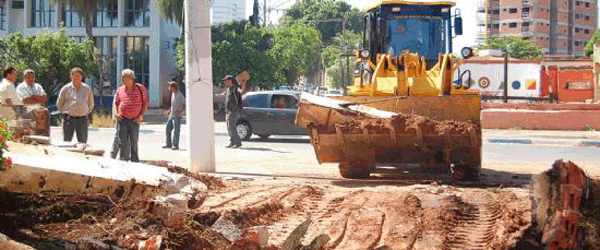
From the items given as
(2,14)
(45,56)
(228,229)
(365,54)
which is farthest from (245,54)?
(228,229)

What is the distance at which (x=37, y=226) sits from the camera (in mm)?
7168

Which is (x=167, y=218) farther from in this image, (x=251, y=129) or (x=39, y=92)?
(x=251, y=129)

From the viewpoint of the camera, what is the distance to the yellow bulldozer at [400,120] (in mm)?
11359

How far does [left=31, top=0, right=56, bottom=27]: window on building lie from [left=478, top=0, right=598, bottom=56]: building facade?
7112 centimetres

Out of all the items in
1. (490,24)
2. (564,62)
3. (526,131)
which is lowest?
(526,131)

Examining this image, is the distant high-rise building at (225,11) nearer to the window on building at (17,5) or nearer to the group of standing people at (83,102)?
the window on building at (17,5)

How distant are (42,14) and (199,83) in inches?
1662

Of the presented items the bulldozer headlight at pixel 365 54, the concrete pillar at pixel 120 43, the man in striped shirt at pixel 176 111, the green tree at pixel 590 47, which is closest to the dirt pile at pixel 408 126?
the bulldozer headlight at pixel 365 54

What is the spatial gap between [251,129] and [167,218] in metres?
16.5

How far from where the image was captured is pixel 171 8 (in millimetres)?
46000

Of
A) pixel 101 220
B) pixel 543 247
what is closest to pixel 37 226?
pixel 101 220

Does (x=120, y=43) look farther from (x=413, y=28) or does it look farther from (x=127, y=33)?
(x=413, y=28)

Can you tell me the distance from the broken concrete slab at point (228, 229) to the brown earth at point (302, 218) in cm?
7

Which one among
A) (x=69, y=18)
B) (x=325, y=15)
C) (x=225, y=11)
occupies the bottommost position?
(x=69, y=18)
